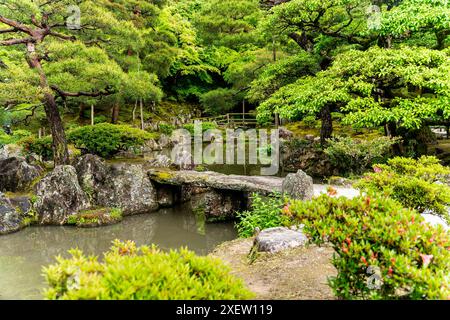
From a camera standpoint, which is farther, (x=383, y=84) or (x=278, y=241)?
(x=383, y=84)

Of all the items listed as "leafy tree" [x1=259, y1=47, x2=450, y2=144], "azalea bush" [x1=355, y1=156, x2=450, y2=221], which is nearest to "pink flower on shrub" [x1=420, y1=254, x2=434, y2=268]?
"azalea bush" [x1=355, y1=156, x2=450, y2=221]

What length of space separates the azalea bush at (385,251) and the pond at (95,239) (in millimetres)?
5243

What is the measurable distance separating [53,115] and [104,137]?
1.76m

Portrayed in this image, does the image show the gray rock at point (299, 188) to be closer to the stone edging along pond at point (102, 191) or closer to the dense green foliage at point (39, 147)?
the stone edging along pond at point (102, 191)

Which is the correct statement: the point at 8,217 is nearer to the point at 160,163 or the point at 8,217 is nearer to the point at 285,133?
the point at 160,163

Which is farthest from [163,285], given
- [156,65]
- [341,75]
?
[156,65]

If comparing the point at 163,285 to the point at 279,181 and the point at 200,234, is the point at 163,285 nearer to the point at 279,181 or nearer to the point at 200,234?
the point at 200,234

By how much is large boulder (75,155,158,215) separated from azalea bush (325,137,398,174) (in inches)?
243

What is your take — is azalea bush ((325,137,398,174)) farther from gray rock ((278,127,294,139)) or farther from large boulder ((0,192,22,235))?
large boulder ((0,192,22,235))

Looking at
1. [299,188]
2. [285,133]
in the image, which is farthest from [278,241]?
[285,133]

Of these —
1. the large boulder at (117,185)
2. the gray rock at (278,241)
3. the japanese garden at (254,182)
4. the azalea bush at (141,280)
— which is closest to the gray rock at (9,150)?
the japanese garden at (254,182)

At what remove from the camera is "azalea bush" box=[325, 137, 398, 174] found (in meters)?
9.94

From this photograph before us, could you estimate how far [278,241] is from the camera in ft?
18.4
